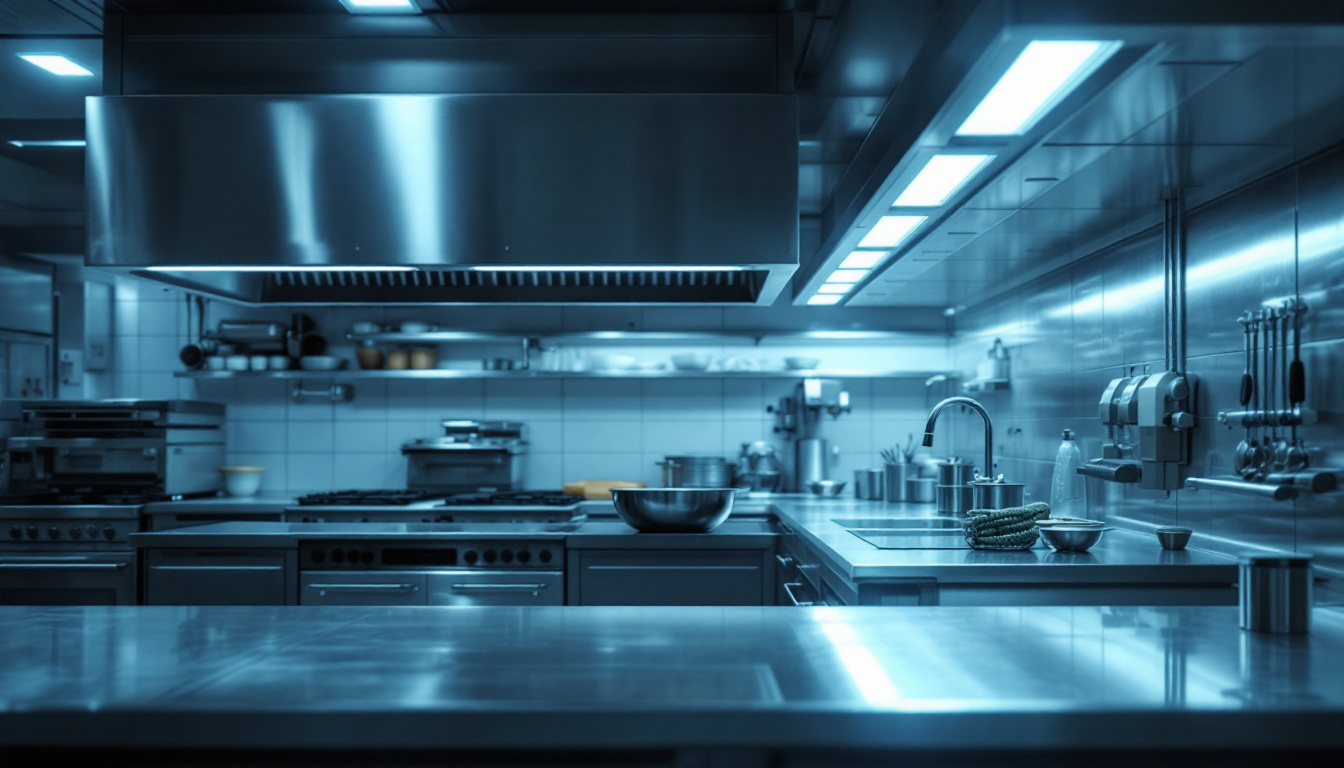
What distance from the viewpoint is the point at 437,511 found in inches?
175

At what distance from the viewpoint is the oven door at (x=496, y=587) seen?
3.88 m

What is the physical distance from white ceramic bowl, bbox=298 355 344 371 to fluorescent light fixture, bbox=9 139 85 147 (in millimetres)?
1651

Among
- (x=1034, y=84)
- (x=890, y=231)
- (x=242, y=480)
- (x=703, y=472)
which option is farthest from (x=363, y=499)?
(x=1034, y=84)

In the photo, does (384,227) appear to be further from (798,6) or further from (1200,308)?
(1200,308)

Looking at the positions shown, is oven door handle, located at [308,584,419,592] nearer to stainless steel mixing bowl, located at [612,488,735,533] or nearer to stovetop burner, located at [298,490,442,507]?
stovetop burner, located at [298,490,442,507]

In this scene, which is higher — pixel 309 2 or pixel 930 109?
pixel 309 2

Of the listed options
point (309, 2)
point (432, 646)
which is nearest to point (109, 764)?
point (432, 646)

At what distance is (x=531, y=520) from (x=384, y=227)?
6.36ft

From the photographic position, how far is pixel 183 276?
10.4 feet

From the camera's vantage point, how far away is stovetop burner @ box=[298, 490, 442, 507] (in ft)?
14.8

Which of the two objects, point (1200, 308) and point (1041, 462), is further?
point (1041, 462)

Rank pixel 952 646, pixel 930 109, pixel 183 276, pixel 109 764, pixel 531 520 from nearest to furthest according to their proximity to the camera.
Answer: pixel 109 764, pixel 952 646, pixel 930 109, pixel 183 276, pixel 531 520

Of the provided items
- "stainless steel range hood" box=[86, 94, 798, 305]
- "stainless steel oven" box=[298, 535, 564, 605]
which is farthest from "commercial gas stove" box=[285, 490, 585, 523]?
"stainless steel range hood" box=[86, 94, 798, 305]

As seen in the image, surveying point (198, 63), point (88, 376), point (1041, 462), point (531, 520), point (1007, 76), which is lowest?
point (531, 520)
